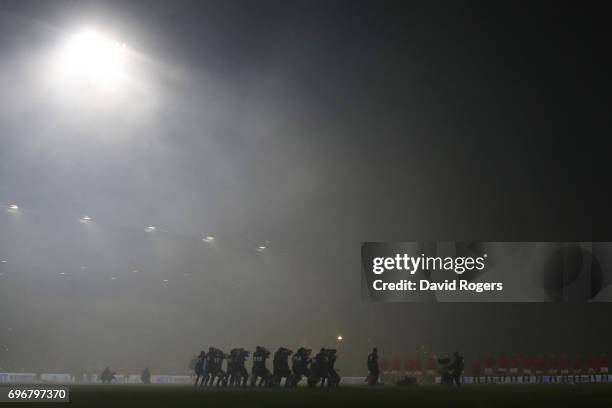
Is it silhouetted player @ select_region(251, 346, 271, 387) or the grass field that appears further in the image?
silhouetted player @ select_region(251, 346, 271, 387)

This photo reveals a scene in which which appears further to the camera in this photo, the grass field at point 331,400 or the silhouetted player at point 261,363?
the silhouetted player at point 261,363

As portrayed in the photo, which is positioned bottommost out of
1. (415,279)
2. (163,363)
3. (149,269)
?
(163,363)

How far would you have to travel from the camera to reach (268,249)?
206ft

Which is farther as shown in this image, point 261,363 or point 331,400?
point 261,363

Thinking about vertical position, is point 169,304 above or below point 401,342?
above

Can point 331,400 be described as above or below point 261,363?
below

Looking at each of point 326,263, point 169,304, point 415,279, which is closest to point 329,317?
point 326,263

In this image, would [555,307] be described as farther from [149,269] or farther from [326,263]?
[149,269]

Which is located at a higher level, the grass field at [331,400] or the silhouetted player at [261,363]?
the silhouetted player at [261,363]

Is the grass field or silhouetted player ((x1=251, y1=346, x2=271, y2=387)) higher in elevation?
silhouetted player ((x1=251, y1=346, x2=271, y2=387))

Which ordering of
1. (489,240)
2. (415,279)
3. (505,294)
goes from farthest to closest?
1. (489,240)
2. (505,294)
3. (415,279)

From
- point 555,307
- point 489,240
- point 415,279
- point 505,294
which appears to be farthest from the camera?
point 555,307

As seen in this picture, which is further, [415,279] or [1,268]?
[1,268]

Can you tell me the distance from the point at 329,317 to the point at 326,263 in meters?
5.79
